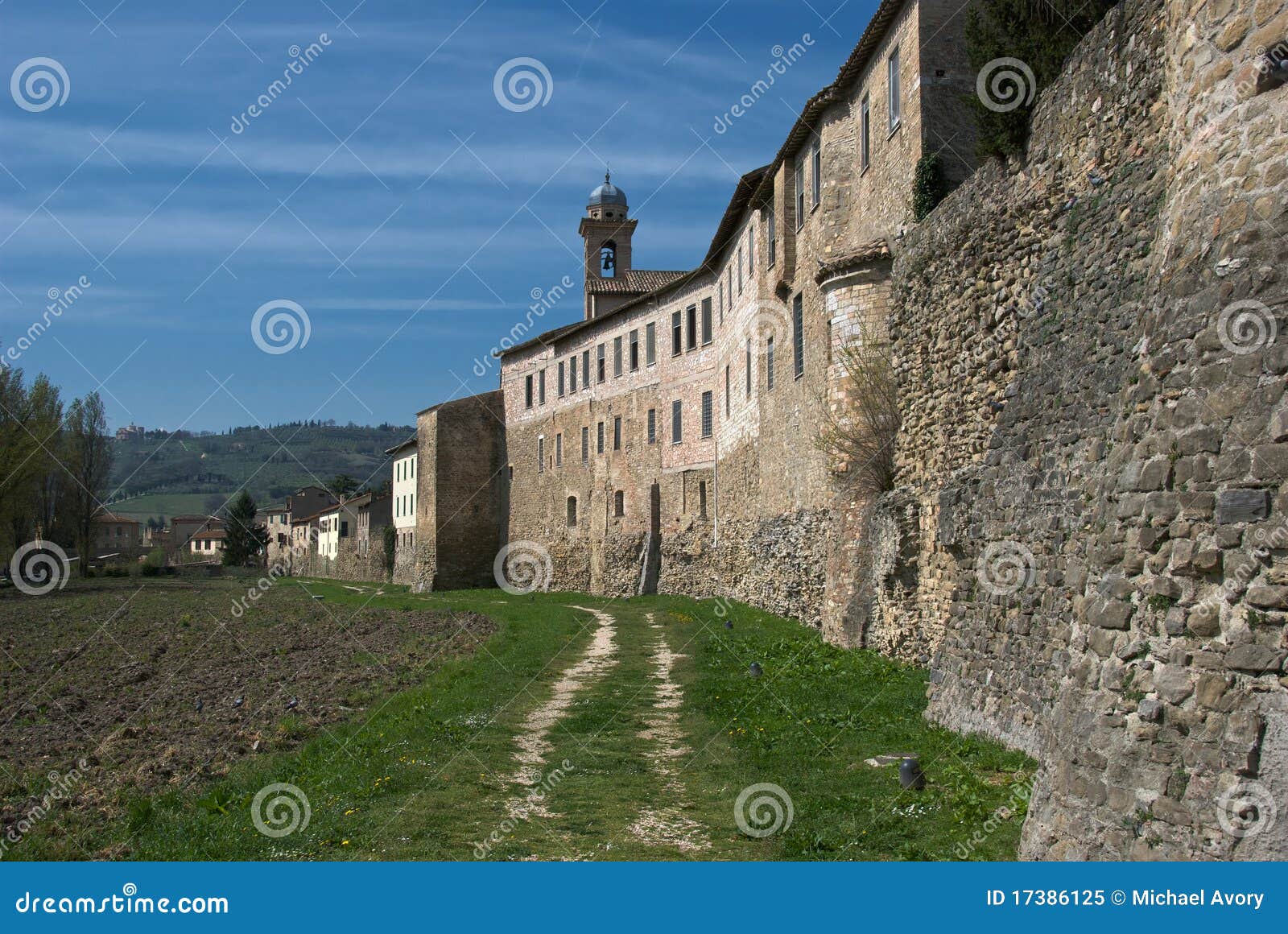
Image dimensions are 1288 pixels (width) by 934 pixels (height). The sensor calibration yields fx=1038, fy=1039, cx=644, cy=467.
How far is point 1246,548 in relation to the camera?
17.9 ft

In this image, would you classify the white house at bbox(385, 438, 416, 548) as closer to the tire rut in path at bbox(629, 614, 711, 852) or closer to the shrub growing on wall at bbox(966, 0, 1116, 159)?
the tire rut in path at bbox(629, 614, 711, 852)

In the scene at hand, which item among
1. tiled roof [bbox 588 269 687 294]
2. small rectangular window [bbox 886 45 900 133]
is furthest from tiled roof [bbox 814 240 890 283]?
tiled roof [bbox 588 269 687 294]

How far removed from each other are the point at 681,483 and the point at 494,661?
18.7 meters

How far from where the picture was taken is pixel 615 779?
9.84 meters

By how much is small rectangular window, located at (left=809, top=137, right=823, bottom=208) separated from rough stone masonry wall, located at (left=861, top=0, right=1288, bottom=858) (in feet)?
32.5

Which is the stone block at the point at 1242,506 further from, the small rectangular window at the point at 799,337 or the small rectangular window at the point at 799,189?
the small rectangular window at the point at 799,189

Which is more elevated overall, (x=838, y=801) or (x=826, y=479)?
(x=826, y=479)

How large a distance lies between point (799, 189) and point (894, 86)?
5.57 metres

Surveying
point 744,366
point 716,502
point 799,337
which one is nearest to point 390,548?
point 716,502

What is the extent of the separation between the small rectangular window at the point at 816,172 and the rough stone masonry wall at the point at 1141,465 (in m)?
9.90

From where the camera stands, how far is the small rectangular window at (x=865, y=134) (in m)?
19.4

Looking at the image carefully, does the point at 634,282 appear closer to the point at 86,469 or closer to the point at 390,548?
the point at 390,548

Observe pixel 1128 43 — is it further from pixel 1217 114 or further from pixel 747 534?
pixel 747 534

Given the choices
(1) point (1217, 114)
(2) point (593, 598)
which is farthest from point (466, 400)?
(1) point (1217, 114)
